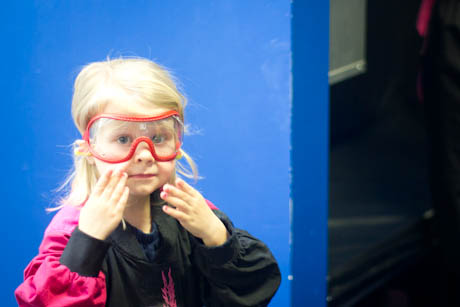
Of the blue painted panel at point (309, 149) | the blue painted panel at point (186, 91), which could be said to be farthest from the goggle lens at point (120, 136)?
the blue painted panel at point (309, 149)

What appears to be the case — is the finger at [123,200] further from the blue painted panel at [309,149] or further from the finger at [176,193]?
the blue painted panel at [309,149]

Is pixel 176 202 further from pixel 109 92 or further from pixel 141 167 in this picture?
pixel 109 92

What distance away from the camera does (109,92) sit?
0.91 metres

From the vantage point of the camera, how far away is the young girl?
88cm

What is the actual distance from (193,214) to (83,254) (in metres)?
0.21

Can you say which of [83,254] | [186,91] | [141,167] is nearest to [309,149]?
[186,91]

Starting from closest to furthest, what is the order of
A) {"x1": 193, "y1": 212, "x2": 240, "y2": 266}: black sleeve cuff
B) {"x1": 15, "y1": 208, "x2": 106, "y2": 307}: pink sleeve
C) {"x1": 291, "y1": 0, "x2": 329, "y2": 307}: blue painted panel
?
{"x1": 15, "y1": 208, "x2": 106, "y2": 307}: pink sleeve < {"x1": 193, "y1": 212, "x2": 240, "y2": 266}: black sleeve cuff < {"x1": 291, "y1": 0, "x2": 329, "y2": 307}: blue painted panel

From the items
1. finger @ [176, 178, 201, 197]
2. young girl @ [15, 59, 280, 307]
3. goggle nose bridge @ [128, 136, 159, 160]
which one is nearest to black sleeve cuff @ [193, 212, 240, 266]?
young girl @ [15, 59, 280, 307]

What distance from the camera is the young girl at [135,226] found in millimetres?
882

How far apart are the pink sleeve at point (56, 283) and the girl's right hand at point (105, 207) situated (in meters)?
0.08

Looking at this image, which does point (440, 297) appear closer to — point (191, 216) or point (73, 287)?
point (191, 216)

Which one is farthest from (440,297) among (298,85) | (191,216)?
(191,216)

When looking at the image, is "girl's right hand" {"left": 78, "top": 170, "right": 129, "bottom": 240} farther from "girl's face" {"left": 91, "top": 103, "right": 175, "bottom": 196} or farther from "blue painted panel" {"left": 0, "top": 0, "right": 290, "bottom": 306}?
"blue painted panel" {"left": 0, "top": 0, "right": 290, "bottom": 306}

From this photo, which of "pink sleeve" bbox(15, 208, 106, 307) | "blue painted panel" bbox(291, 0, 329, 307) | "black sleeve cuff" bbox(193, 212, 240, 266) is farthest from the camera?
"blue painted panel" bbox(291, 0, 329, 307)
